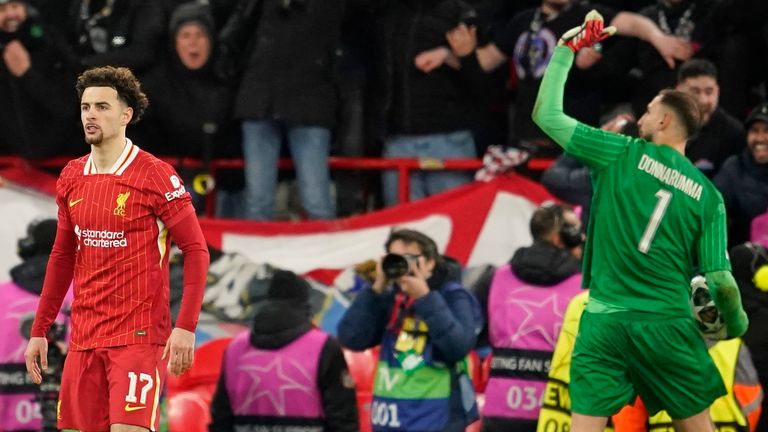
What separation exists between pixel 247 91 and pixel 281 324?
3175 millimetres

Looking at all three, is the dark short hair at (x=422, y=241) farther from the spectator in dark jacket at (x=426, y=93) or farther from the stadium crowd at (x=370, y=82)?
the spectator in dark jacket at (x=426, y=93)

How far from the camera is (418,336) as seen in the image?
8.75 metres

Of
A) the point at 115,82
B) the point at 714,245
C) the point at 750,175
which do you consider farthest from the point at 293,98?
the point at 714,245

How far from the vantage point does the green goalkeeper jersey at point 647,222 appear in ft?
23.9

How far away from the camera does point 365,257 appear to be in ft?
37.9

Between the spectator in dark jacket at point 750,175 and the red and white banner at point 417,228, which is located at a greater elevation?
the spectator in dark jacket at point 750,175

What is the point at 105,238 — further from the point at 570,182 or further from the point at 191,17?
the point at 191,17

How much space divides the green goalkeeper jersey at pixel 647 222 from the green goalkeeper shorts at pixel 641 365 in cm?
8

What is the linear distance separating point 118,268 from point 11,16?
17.2 feet

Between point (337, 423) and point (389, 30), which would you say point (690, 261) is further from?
point (389, 30)

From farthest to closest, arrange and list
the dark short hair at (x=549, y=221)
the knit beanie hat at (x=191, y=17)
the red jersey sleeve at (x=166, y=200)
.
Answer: the knit beanie hat at (x=191, y=17)
the dark short hair at (x=549, y=221)
the red jersey sleeve at (x=166, y=200)

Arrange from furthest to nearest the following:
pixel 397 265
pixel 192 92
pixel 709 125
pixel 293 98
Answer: pixel 192 92 < pixel 293 98 < pixel 709 125 < pixel 397 265

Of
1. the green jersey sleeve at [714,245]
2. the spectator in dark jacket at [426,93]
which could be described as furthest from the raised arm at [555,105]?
the spectator in dark jacket at [426,93]

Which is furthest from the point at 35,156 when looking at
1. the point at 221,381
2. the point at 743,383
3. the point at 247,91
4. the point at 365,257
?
the point at 743,383
